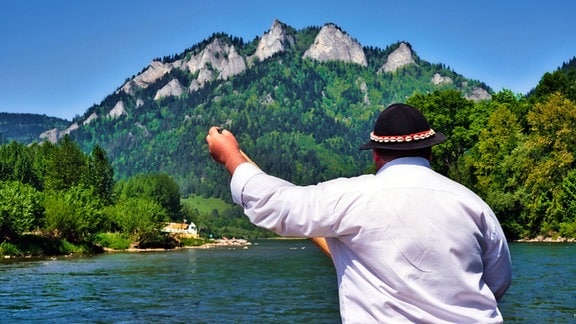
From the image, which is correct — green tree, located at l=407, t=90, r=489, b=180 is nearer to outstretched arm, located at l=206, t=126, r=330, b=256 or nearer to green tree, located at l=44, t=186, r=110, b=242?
green tree, located at l=44, t=186, r=110, b=242

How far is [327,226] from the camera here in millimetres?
3111

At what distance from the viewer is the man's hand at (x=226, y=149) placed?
329cm

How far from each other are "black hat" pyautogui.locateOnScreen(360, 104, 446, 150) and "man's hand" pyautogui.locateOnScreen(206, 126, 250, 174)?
2.15ft

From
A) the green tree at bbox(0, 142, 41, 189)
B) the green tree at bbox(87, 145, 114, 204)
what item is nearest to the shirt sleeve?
the green tree at bbox(87, 145, 114, 204)

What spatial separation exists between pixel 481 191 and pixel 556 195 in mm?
10155

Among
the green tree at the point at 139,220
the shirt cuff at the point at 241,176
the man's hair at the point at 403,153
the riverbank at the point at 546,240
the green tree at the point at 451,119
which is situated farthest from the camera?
the green tree at the point at 139,220

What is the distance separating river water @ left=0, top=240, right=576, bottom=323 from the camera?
2356cm

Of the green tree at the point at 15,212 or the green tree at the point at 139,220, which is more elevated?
the green tree at the point at 15,212

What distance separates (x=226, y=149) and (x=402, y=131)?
831mm

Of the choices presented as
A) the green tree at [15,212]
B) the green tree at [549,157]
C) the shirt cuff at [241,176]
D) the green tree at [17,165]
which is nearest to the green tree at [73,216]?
the green tree at [15,212]

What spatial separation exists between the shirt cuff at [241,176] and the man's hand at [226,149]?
0.17 ft

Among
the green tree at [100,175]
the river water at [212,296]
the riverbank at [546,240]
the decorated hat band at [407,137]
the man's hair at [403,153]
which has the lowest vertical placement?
the riverbank at [546,240]

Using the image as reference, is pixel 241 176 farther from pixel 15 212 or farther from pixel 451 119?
pixel 451 119

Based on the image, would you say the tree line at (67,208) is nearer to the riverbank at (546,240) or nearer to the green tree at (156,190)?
the green tree at (156,190)
